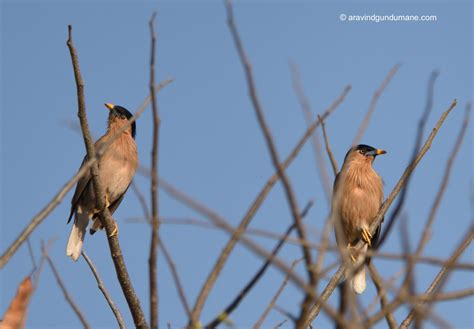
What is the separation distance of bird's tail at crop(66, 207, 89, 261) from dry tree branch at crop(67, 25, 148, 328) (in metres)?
1.79

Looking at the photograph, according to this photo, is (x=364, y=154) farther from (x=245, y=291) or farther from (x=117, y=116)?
(x=245, y=291)

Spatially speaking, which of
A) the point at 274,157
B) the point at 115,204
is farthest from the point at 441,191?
the point at 115,204

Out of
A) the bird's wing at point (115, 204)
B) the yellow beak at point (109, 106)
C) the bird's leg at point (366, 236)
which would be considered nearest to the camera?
the bird's leg at point (366, 236)

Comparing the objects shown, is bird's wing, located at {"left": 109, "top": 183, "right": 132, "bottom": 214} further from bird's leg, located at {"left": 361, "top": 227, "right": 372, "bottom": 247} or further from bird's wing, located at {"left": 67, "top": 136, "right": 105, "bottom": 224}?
bird's leg, located at {"left": 361, "top": 227, "right": 372, "bottom": 247}

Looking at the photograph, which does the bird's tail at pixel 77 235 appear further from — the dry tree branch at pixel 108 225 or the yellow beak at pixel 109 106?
the dry tree branch at pixel 108 225

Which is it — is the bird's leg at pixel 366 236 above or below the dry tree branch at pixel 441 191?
above

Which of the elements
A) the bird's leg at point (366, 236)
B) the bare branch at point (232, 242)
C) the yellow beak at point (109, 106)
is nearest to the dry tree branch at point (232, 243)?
the bare branch at point (232, 242)

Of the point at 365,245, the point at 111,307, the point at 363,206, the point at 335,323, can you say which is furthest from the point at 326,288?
the point at 363,206

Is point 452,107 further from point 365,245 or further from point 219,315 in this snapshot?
point 365,245

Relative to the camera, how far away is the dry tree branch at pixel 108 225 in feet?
8.13

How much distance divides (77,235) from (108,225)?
1878 millimetres

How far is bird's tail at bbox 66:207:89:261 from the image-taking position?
18.2 feet

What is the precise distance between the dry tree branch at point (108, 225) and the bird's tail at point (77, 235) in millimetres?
1792

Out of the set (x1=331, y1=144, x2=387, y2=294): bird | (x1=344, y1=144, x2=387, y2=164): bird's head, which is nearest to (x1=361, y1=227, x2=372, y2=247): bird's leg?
(x1=331, y1=144, x2=387, y2=294): bird
